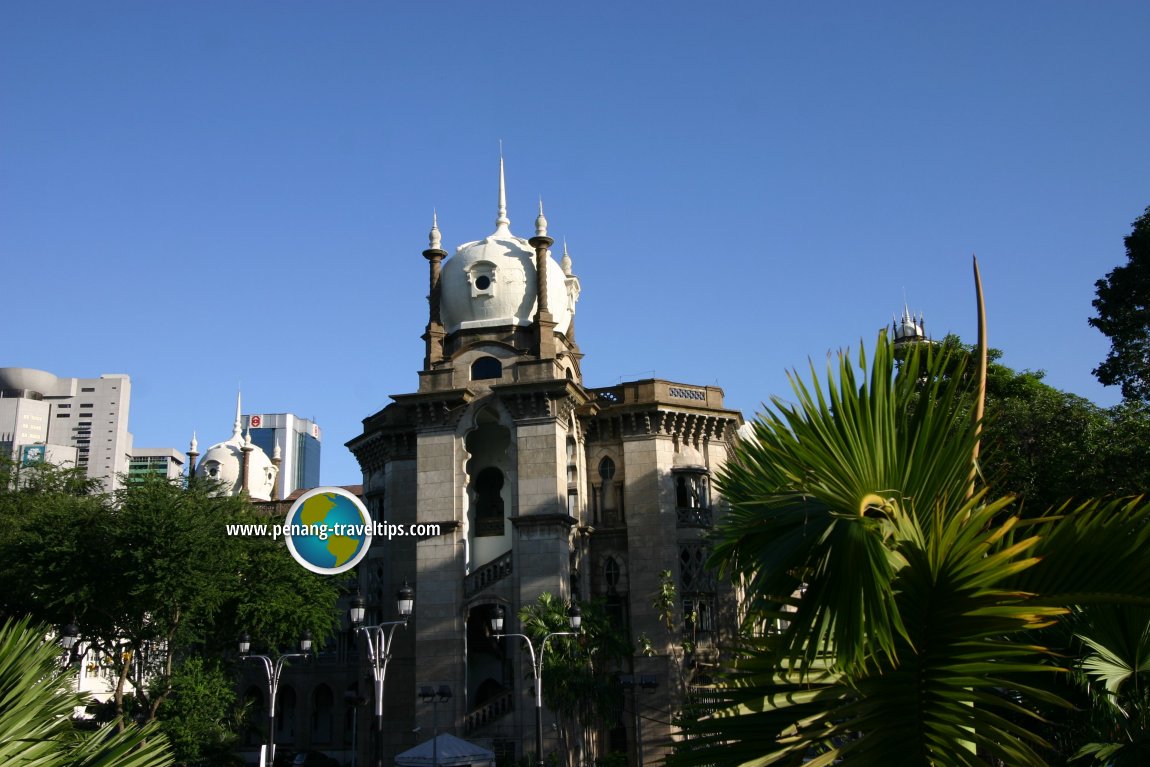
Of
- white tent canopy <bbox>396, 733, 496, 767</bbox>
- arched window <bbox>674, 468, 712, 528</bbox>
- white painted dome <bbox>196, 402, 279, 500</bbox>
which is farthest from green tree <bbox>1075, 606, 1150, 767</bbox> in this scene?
white painted dome <bbox>196, 402, 279, 500</bbox>

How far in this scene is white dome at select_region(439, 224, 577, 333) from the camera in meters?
45.4

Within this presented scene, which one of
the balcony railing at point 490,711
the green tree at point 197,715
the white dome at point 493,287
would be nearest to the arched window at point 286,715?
the green tree at point 197,715

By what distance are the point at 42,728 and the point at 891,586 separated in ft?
20.5

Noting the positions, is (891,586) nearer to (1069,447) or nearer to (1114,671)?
(1114,671)

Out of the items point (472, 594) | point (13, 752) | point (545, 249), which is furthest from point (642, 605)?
point (13, 752)

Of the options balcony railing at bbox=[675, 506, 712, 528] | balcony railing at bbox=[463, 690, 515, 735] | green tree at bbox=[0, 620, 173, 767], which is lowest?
balcony railing at bbox=[463, 690, 515, 735]

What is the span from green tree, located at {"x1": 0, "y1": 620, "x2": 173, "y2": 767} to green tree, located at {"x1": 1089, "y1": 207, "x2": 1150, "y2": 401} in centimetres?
3292

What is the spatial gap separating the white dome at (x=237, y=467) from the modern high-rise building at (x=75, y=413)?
126 m

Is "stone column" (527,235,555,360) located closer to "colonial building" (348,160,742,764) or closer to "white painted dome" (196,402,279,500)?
"colonial building" (348,160,742,764)

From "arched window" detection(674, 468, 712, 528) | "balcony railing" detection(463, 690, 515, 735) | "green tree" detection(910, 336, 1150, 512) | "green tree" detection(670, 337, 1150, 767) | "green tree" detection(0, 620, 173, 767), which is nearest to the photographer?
"green tree" detection(670, 337, 1150, 767)

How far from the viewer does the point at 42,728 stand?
25.8 ft

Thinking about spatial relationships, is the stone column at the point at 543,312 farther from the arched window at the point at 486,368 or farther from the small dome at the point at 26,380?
the small dome at the point at 26,380

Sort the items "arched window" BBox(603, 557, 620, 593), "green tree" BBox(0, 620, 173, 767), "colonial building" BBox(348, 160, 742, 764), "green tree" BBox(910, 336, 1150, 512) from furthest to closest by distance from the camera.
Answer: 1. "arched window" BBox(603, 557, 620, 593)
2. "colonial building" BBox(348, 160, 742, 764)
3. "green tree" BBox(910, 336, 1150, 512)
4. "green tree" BBox(0, 620, 173, 767)

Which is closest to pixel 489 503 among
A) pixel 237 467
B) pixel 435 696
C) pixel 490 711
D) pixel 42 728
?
pixel 490 711
